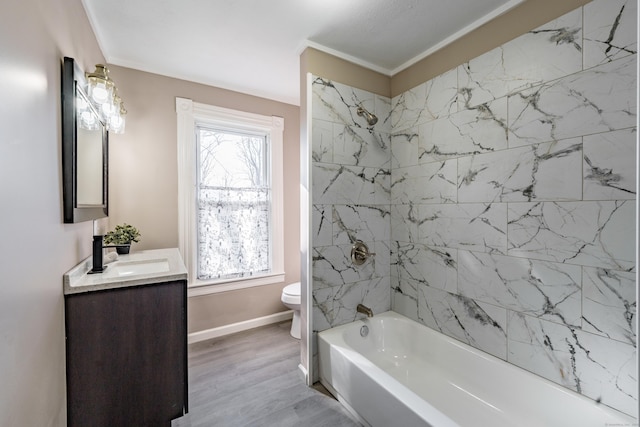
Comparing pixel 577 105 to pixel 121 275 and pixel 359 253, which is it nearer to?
pixel 359 253

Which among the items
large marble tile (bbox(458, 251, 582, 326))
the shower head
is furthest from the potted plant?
large marble tile (bbox(458, 251, 582, 326))

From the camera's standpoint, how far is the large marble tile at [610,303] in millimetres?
1237

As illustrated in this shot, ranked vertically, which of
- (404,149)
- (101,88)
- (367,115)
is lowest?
(404,149)

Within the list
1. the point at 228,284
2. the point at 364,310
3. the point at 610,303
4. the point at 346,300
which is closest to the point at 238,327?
the point at 228,284

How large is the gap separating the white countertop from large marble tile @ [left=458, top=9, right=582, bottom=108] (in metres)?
2.21

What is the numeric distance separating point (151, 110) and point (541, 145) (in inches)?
118

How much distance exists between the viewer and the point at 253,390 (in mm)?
1951

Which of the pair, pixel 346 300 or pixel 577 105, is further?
pixel 346 300

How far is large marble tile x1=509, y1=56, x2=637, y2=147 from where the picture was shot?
1246mm

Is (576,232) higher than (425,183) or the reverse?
the reverse

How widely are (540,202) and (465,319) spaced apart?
0.93m

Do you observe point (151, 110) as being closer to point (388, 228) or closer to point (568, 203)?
point (388, 228)

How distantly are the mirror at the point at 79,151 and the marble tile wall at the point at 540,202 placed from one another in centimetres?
145

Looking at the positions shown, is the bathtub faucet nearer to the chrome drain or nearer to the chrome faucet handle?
the chrome drain
